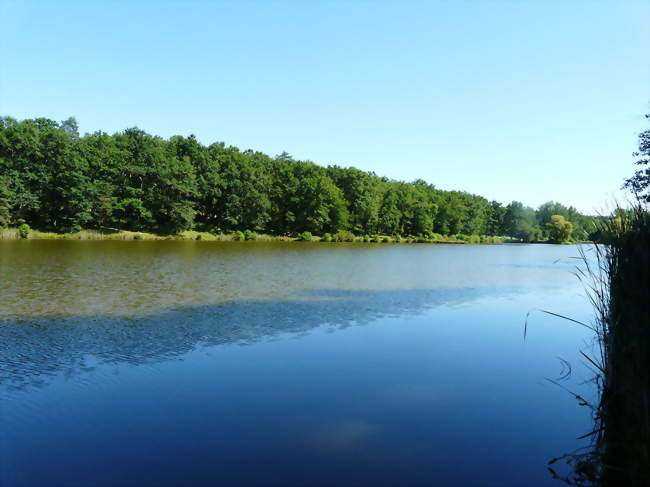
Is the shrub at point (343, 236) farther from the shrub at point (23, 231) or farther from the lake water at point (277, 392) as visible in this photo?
the lake water at point (277, 392)

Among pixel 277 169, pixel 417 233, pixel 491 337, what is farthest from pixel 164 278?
pixel 417 233

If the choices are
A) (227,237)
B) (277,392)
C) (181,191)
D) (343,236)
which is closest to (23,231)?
(181,191)

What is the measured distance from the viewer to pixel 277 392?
754 centimetres

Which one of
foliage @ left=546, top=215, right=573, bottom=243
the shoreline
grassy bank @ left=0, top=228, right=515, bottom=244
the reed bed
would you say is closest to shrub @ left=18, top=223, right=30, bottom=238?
grassy bank @ left=0, top=228, right=515, bottom=244

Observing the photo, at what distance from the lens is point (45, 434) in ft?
19.0

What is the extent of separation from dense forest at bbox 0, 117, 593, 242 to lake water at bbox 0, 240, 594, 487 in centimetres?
4966

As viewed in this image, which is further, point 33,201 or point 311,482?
point 33,201

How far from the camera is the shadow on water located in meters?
8.69

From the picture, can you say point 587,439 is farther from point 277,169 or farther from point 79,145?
point 277,169

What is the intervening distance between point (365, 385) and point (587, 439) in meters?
3.53

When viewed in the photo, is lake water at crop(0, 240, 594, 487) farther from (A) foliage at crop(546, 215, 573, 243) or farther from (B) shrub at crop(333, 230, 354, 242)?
(A) foliage at crop(546, 215, 573, 243)

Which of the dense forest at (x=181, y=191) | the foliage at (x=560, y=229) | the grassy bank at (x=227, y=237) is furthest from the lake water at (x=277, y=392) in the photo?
the foliage at (x=560, y=229)

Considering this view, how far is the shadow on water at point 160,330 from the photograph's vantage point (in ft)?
28.5

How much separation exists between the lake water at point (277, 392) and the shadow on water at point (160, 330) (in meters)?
0.06
